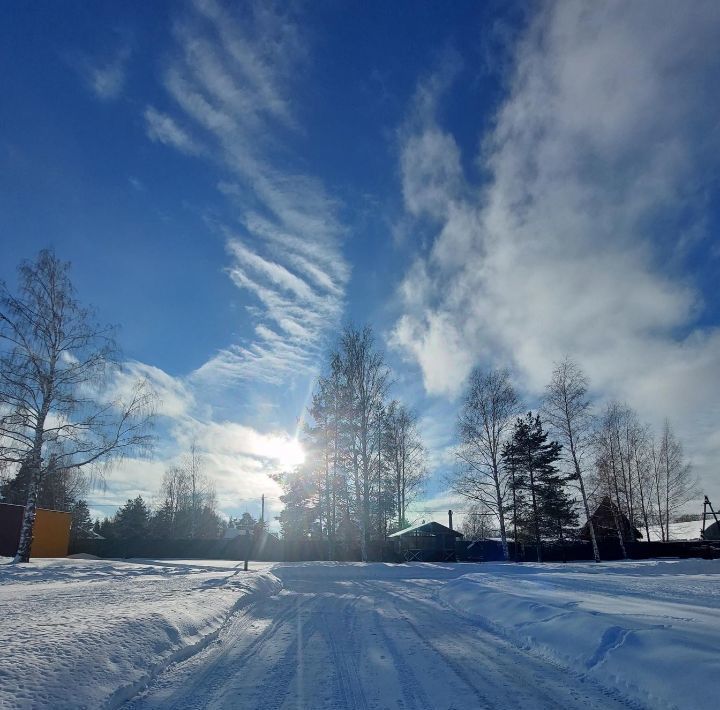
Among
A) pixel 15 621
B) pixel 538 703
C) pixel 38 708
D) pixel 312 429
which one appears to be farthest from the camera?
Answer: pixel 312 429

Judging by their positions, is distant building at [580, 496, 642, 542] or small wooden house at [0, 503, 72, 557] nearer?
small wooden house at [0, 503, 72, 557]

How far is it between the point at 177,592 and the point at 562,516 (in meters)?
32.2

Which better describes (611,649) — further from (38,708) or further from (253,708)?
(38,708)

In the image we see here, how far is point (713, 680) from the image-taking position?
3.67 metres

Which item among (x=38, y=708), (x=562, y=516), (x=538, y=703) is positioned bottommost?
(x=538, y=703)

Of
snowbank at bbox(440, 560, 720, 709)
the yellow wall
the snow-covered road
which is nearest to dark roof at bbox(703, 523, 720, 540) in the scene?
snowbank at bbox(440, 560, 720, 709)

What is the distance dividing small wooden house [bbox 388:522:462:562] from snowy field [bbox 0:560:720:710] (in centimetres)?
2758

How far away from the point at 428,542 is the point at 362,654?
32.5 m

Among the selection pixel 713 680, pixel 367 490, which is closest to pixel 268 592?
pixel 713 680

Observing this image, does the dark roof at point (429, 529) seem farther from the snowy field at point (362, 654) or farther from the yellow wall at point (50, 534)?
the snowy field at point (362, 654)

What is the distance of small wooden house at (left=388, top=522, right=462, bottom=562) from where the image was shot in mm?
35000

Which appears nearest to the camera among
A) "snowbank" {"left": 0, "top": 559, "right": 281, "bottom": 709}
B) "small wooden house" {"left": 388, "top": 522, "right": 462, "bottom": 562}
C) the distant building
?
"snowbank" {"left": 0, "top": 559, "right": 281, "bottom": 709}

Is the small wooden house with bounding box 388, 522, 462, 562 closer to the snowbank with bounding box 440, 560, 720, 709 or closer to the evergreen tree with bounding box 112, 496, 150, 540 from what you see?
the snowbank with bounding box 440, 560, 720, 709

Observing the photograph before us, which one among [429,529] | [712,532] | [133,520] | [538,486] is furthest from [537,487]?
[133,520]
